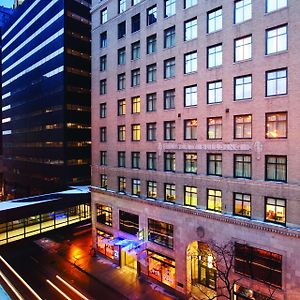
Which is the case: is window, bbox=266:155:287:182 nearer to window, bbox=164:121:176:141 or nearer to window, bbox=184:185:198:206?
window, bbox=184:185:198:206

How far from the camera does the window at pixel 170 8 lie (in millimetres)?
29422

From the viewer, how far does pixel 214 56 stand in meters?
26.3

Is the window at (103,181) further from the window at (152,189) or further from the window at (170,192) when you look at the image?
the window at (170,192)

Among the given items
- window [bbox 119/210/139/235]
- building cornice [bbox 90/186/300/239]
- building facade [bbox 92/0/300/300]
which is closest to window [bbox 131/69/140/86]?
building facade [bbox 92/0/300/300]

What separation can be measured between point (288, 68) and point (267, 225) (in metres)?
12.4

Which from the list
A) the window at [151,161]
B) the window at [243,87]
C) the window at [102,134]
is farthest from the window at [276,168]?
the window at [102,134]

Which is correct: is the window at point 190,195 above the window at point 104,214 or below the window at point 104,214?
above

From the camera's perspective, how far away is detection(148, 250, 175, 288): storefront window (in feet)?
98.1

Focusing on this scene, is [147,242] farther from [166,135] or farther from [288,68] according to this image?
[288,68]

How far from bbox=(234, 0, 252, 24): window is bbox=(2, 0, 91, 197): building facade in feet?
133

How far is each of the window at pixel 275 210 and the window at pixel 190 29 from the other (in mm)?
16815

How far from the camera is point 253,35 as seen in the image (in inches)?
931

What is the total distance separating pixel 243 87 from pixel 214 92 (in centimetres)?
282

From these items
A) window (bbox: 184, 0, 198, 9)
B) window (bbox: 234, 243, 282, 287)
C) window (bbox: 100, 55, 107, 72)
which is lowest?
window (bbox: 234, 243, 282, 287)
